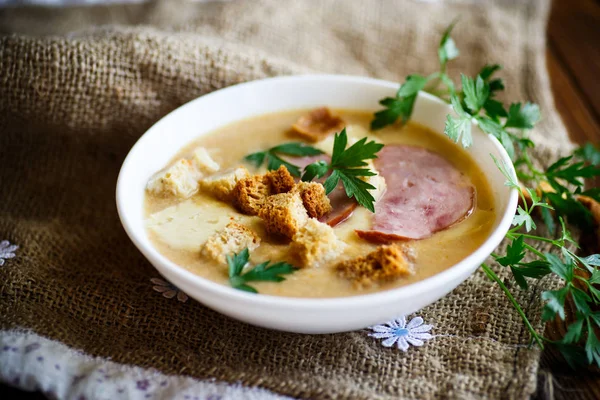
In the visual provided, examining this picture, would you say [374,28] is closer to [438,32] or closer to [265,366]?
[438,32]

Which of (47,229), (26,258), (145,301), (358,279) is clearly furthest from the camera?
(47,229)

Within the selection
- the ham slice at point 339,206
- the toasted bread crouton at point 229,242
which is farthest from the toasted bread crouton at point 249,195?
the ham slice at point 339,206

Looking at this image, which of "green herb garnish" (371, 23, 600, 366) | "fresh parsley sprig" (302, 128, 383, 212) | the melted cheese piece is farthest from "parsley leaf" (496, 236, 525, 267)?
the melted cheese piece

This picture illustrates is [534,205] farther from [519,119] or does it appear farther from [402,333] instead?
[402,333]

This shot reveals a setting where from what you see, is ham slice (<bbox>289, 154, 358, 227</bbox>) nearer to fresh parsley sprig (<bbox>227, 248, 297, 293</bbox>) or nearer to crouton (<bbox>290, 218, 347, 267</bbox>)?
crouton (<bbox>290, 218, 347, 267</bbox>)

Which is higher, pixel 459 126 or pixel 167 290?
pixel 459 126

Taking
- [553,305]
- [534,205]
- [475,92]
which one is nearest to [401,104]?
Result: [475,92]

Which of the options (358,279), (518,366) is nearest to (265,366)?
(358,279)
